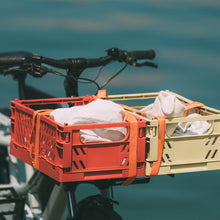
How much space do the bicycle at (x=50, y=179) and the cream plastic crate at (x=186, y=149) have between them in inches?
7.5

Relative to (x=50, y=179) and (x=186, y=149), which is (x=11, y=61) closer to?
(x=50, y=179)

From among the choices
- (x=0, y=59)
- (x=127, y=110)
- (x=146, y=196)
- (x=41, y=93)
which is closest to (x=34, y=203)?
(x=41, y=93)

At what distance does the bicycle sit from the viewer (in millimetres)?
2744

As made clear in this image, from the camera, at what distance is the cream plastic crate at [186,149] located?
256cm

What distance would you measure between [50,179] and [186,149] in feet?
2.35

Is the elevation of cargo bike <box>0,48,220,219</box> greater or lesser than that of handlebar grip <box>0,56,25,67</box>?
lesser

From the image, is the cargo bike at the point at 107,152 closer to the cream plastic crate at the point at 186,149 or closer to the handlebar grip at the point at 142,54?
the cream plastic crate at the point at 186,149

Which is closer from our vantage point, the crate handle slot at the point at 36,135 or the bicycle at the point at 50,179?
the crate handle slot at the point at 36,135

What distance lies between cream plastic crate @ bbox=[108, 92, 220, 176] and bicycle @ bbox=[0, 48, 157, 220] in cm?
19

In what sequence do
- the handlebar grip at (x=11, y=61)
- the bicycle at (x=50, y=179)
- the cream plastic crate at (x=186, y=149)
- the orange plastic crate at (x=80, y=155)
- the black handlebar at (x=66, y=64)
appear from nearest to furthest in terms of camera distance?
the orange plastic crate at (x=80, y=155) < the cream plastic crate at (x=186, y=149) < the bicycle at (x=50, y=179) < the black handlebar at (x=66, y=64) < the handlebar grip at (x=11, y=61)

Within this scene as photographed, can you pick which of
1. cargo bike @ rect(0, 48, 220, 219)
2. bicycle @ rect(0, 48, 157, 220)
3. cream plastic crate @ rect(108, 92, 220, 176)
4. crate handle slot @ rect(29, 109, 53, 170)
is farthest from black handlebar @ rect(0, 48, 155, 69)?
cream plastic crate @ rect(108, 92, 220, 176)

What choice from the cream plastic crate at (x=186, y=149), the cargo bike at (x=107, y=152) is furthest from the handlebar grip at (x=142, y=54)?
the cream plastic crate at (x=186, y=149)

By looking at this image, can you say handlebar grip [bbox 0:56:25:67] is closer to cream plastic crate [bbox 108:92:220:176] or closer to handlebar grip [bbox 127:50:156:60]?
handlebar grip [bbox 127:50:156:60]

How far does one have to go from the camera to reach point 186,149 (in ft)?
8.57
